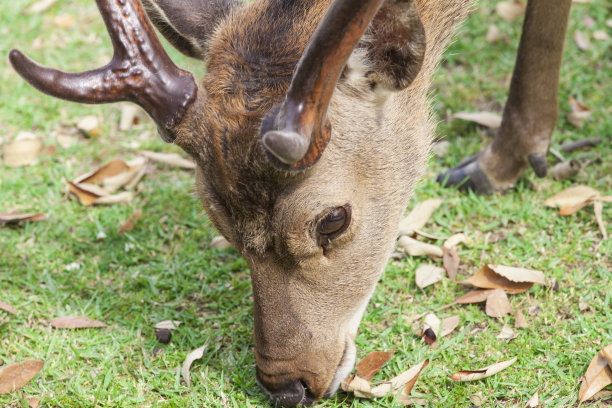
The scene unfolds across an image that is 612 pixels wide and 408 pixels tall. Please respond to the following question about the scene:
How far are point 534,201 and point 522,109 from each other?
72 centimetres

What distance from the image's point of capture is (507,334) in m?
4.42

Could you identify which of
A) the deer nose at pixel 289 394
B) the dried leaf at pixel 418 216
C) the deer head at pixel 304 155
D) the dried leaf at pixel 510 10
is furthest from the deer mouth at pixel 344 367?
the dried leaf at pixel 510 10

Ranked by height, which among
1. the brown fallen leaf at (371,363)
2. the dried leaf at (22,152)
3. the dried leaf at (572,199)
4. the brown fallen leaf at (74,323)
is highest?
the dried leaf at (572,199)

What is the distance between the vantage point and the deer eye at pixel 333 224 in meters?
3.78

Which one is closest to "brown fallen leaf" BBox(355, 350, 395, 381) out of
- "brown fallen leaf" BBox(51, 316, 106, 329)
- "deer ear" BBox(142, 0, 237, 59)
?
"brown fallen leaf" BBox(51, 316, 106, 329)

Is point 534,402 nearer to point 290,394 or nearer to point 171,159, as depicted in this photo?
point 290,394

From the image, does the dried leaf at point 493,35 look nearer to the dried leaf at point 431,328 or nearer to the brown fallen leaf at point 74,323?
the dried leaf at point 431,328

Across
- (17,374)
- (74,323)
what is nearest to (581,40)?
(74,323)

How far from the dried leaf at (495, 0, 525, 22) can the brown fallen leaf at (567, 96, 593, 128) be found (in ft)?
5.30

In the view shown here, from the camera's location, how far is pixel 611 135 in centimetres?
600

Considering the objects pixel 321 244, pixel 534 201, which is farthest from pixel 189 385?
pixel 534 201

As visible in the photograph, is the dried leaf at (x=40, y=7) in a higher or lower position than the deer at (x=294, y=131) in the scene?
lower

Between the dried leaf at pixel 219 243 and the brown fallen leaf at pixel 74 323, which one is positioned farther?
the dried leaf at pixel 219 243

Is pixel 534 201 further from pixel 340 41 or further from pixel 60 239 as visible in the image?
pixel 60 239
